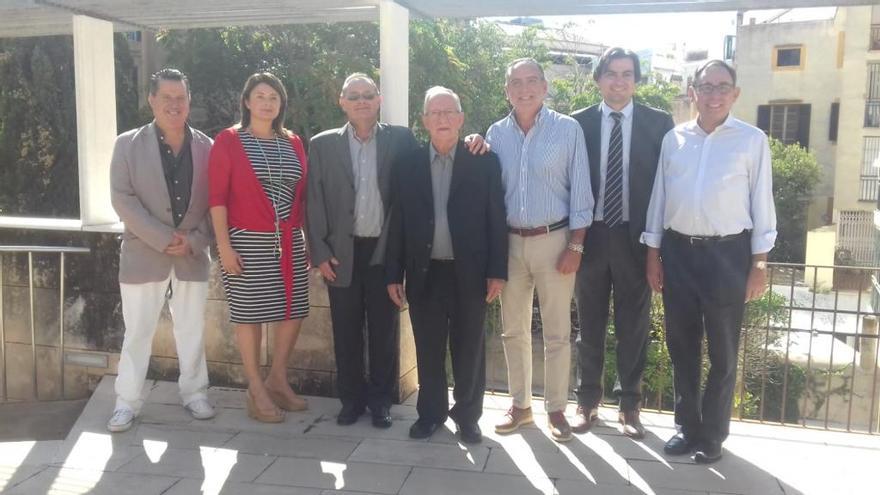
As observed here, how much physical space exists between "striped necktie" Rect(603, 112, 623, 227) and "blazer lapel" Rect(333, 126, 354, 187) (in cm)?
129

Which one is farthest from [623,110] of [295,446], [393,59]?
[295,446]

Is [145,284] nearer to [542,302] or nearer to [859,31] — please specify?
[542,302]

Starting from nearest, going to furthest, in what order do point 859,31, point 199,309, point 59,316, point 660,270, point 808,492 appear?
point 808,492 → point 660,270 → point 199,309 → point 59,316 → point 859,31

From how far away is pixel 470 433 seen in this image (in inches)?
153

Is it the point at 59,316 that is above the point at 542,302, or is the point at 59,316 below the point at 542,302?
below

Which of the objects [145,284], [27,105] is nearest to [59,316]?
[145,284]

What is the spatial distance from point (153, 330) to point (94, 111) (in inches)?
63.5

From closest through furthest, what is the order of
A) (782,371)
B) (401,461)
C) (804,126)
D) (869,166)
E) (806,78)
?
(401,461) → (782,371) → (869,166) → (806,78) → (804,126)

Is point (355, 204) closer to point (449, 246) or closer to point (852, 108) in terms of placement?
point (449, 246)

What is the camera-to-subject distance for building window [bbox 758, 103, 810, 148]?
26095 mm

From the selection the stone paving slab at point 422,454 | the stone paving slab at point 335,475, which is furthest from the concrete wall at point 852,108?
the stone paving slab at point 335,475

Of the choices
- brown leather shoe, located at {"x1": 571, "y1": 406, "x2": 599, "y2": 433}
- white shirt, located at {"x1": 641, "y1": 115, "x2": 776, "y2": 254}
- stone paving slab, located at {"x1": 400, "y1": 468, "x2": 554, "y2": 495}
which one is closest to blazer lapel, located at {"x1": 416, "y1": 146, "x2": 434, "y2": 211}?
white shirt, located at {"x1": 641, "y1": 115, "x2": 776, "y2": 254}

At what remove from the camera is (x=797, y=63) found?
26.1m

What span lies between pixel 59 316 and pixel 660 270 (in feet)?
12.5
